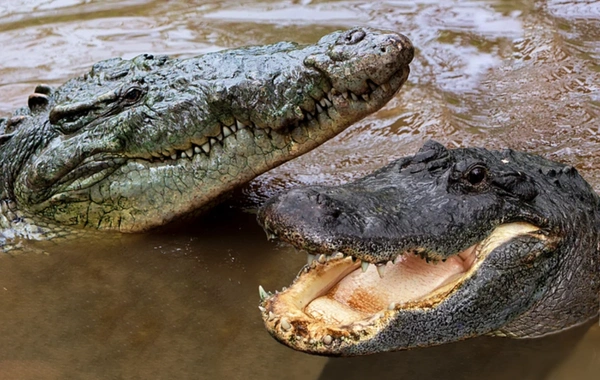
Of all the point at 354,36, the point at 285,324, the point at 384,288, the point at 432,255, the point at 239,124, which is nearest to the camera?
the point at 285,324

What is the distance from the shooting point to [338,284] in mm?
3293

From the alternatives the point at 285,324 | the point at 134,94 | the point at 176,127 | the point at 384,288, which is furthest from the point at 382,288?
the point at 134,94

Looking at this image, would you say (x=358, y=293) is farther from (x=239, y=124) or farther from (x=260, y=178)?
(x=260, y=178)

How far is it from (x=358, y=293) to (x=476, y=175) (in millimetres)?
766

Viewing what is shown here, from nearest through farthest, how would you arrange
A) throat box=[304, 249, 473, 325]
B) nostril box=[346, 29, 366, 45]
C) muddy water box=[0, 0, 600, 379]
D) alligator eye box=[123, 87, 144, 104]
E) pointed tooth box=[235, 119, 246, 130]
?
1. throat box=[304, 249, 473, 325]
2. muddy water box=[0, 0, 600, 379]
3. nostril box=[346, 29, 366, 45]
4. pointed tooth box=[235, 119, 246, 130]
5. alligator eye box=[123, 87, 144, 104]

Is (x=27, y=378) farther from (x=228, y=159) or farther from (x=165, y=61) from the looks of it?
(x=165, y=61)

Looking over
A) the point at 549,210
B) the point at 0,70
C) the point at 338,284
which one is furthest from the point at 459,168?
the point at 0,70

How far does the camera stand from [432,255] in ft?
9.78

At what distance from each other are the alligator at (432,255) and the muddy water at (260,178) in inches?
15.7

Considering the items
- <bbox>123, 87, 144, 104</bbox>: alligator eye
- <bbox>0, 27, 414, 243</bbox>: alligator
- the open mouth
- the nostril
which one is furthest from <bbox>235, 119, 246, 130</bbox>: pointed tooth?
the open mouth

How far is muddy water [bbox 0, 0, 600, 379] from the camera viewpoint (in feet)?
11.3

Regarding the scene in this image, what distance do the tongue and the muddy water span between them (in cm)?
39

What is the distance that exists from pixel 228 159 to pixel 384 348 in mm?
1508

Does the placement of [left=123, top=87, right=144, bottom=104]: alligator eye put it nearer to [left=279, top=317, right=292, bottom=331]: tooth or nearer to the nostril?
the nostril
